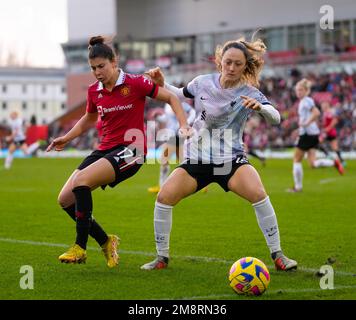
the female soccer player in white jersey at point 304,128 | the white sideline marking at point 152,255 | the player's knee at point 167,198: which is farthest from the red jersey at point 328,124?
the player's knee at point 167,198

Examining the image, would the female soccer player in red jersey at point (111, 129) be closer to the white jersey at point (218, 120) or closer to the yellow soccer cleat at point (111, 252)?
the yellow soccer cleat at point (111, 252)

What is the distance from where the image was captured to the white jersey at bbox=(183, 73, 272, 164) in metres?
8.05

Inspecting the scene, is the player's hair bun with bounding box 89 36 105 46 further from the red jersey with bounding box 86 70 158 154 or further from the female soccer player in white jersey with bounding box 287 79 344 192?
the female soccer player in white jersey with bounding box 287 79 344 192

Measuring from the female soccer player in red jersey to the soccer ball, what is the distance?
1738 mm

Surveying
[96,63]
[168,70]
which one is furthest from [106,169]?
[168,70]

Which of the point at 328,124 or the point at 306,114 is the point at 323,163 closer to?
the point at 328,124

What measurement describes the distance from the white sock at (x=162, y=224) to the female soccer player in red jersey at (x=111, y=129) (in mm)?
479

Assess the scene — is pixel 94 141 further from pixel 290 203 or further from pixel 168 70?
pixel 290 203

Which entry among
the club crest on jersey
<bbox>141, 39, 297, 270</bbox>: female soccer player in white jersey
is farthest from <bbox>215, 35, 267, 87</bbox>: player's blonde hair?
the club crest on jersey

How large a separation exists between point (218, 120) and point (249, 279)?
1918 millimetres

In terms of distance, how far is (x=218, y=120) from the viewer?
8.11 m

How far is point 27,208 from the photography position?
14828 mm

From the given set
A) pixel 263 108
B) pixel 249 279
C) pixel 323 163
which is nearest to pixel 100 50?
pixel 263 108

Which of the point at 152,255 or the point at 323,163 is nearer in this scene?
the point at 152,255
